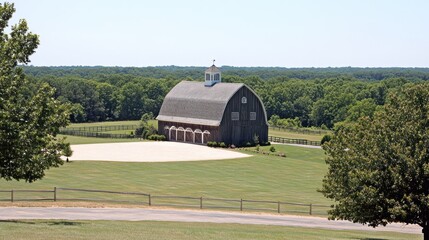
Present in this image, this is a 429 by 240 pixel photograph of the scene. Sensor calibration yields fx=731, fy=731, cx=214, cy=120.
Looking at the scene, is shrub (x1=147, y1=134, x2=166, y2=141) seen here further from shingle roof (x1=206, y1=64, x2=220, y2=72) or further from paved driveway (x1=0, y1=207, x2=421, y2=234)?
paved driveway (x1=0, y1=207, x2=421, y2=234)

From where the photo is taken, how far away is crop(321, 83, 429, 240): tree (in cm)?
2988

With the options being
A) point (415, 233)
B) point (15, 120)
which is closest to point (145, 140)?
point (415, 233)

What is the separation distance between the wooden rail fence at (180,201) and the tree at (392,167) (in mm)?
14211

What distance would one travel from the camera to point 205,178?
64.3 m

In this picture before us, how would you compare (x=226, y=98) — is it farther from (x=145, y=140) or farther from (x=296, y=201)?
(x=296, y=201)

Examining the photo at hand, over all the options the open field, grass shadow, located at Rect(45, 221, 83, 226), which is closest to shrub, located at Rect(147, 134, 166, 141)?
the open field

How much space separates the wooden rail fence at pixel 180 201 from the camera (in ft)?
152

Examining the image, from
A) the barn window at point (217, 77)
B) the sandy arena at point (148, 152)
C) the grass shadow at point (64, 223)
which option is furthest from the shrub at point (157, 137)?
the grass shadow at point (64, 223)

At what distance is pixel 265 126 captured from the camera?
100500mm

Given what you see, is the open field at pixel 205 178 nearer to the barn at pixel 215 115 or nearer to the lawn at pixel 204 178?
the lawn at pixel 204 178

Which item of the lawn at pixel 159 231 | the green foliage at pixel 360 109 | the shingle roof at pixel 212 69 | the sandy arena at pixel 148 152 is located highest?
the shingle roof at pixel 212 69

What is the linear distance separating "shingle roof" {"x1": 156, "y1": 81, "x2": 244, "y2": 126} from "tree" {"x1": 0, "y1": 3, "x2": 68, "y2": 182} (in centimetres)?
6490

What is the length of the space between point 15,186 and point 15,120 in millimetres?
23709

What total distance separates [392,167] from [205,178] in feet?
115
